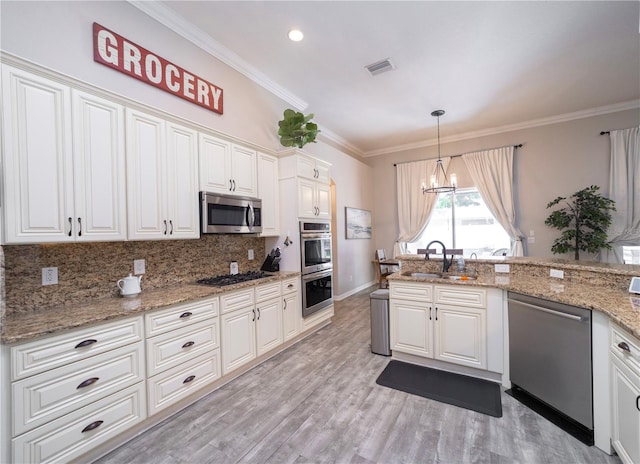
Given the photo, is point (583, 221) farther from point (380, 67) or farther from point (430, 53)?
point (380, 67)

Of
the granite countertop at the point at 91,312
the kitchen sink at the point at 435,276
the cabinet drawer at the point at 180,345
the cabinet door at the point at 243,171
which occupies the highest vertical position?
the cabinet door at the point at 243,171

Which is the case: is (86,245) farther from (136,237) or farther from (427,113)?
(427,113)

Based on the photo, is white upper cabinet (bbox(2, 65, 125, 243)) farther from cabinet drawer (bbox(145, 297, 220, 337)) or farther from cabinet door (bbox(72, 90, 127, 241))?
cabinet drawer (bbox(145, 297, 220, 337))

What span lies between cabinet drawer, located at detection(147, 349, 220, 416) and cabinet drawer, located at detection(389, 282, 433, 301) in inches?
72.7

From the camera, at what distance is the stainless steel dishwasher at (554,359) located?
70.4 inches

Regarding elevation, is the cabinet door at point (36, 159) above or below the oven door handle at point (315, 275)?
above

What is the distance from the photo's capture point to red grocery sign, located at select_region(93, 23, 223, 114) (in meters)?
2.20

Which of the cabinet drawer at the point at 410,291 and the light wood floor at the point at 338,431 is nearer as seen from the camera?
the light wood floor at the point at 338,431

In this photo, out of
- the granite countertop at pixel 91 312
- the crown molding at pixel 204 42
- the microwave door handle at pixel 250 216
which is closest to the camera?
the granite countertop at pixel 91 312

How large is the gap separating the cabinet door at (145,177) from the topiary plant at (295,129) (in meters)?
1.66

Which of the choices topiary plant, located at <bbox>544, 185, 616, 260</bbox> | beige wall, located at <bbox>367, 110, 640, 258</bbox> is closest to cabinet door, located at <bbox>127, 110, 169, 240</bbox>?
beige wall, located at <bbox>367, 110, 640, 258</bbox>

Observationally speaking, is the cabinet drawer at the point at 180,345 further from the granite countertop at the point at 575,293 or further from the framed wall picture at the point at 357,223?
the framed wall picture at the point at 357,223

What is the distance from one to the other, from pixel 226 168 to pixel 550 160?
5.91 meters

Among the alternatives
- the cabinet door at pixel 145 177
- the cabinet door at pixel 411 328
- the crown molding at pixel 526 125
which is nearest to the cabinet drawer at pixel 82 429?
the cabinet door at pixel 145 177
